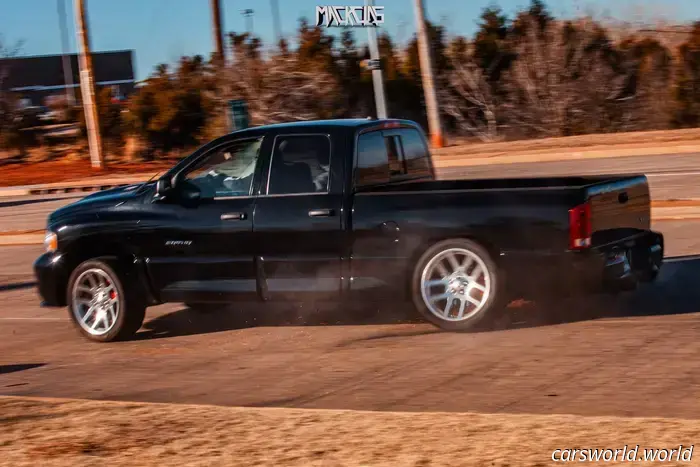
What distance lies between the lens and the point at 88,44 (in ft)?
124

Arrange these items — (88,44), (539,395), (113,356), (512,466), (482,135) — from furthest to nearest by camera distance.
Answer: (482,135) → (88,44) → (113,356) → (539,395) → (512,466)

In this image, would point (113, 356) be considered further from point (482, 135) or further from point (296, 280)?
point (482, 135)

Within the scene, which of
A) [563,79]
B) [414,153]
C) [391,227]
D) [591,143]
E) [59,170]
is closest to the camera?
[391,227]

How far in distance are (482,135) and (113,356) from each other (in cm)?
3228

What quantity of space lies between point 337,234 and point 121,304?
82.7 inches

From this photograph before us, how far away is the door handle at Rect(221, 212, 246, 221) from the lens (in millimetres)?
9828

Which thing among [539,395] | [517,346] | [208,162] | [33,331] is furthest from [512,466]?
[33,331]

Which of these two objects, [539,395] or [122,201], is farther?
[122,201]

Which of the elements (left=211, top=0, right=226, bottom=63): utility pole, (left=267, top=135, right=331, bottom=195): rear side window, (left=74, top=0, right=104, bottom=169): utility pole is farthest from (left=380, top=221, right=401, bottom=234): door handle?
(left=211, top=0, right=226, bottom=63): utility pole

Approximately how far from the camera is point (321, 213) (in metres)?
9.55

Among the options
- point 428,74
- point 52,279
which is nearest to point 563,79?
point 428,74

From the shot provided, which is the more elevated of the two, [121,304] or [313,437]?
[121,304]

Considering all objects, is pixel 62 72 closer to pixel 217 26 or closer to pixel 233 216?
pixel 217 26

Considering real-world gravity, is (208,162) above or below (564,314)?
above
